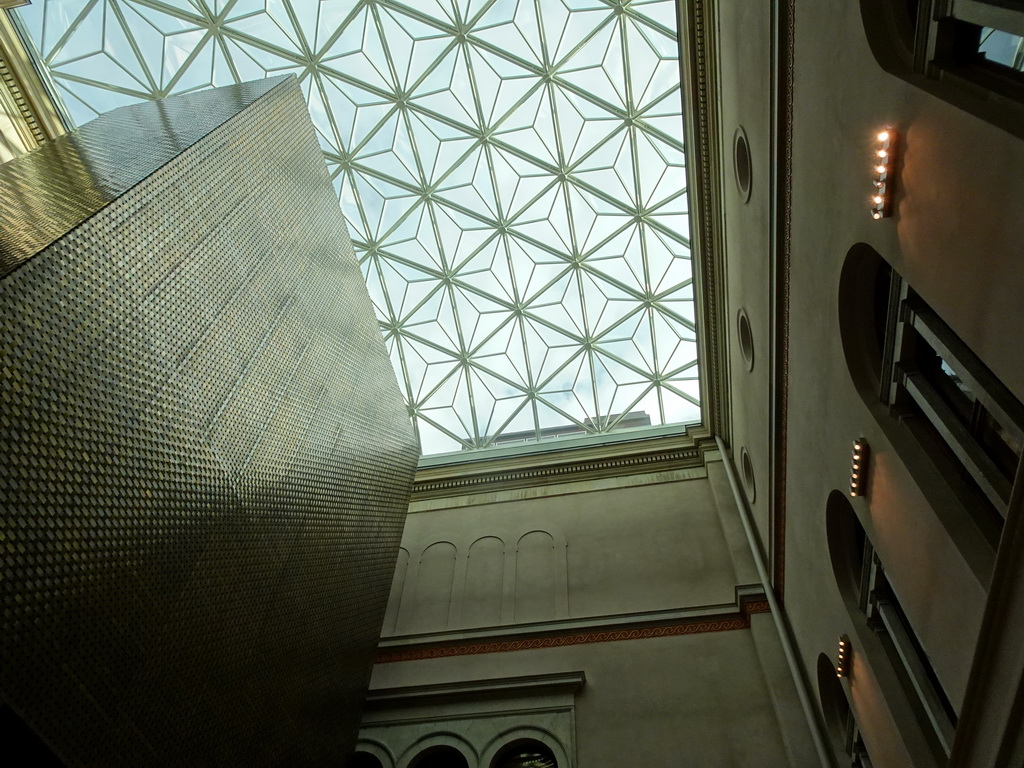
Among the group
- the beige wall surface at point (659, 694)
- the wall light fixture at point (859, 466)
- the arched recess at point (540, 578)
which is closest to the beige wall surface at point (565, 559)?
the arched recess at point (540, 578)

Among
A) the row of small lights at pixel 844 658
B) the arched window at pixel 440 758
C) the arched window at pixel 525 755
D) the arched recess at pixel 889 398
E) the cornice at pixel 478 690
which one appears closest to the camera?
the arched recess at pixel 889 398

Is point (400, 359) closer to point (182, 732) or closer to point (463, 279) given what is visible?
point (463, 279)

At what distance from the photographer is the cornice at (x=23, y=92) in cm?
1678

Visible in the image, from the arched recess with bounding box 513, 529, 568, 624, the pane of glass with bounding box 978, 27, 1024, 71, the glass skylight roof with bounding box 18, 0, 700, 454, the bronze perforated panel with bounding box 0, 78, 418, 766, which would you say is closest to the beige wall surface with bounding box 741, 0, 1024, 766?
the pane of glass with bounding box 978, 27, 1024, 71

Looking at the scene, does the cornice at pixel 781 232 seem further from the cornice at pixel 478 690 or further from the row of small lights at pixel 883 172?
the cornice at pixel 478 690

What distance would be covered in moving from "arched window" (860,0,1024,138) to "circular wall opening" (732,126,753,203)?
5.43 meters

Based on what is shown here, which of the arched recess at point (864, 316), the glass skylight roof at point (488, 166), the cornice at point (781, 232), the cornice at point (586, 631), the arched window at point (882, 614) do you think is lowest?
the arched window at point (882, 614)

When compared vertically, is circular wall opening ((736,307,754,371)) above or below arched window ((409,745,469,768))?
above

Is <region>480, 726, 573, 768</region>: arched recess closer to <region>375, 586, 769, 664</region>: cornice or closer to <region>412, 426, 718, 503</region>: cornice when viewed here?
<region>375, 586, 769, 664</region>: cornice

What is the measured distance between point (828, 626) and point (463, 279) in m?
15.5

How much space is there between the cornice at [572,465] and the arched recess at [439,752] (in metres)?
Result: 7.11

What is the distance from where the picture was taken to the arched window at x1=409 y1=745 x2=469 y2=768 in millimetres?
14789

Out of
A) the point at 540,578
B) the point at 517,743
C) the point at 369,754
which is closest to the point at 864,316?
the point at 517,743

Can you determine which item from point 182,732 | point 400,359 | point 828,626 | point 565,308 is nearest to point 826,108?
point 828,626
